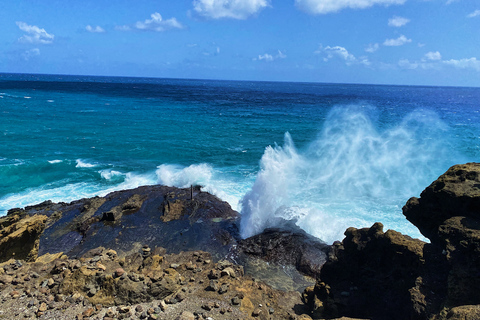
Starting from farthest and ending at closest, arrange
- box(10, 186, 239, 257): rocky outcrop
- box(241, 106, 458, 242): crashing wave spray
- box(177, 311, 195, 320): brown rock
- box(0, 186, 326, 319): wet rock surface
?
1. box(241, 106, 458, 242): crashing wave spray
2. box(10, 186, 239, 257): rocky outcrop
3. box(0, 186, 326, 319): wet rock surface
4. box(177, 311, 195, 320): brown rock

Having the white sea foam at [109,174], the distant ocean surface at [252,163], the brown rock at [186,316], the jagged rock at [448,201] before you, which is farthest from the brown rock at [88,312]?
the white sea foam at [109,174]

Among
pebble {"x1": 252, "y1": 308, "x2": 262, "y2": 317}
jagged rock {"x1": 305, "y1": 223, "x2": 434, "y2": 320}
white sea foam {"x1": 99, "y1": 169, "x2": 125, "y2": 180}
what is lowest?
white sea foam {"x1": 99, "y1": 169, "x2": 125, "y2": 180}

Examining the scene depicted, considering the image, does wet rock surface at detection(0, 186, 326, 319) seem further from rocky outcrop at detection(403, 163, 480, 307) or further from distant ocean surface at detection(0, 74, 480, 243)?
rocky outcrop at detection(403, 163, 480, 307)

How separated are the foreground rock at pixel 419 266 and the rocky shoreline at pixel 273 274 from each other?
1.0 inches

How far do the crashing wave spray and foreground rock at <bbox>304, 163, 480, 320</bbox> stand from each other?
6224 mm

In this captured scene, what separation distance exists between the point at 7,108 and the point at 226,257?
201 feet

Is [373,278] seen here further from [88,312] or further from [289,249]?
[88,312]

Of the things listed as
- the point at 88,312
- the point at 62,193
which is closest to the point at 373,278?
the point at 88,312

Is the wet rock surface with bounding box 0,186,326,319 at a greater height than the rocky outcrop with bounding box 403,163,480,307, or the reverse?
the rocky outcrop with bounding box 403,163,480,307

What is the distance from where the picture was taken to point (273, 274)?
458 inches

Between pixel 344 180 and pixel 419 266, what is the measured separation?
16721 millimetres

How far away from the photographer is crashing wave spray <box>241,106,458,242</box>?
1652 centimetres

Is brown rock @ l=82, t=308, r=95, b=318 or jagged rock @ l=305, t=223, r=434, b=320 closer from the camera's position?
jagged rock @ l=305, t=223, r=434, b=320

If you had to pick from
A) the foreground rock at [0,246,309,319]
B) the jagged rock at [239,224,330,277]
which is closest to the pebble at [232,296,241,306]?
the foreground rock at [0,246,309,319]
